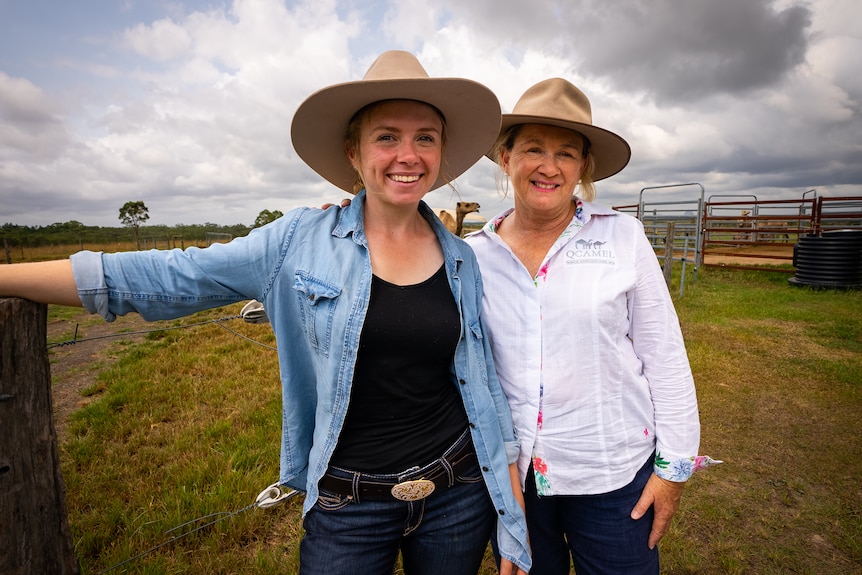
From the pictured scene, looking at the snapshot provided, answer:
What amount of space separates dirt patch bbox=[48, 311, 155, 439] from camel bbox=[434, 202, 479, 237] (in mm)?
6306

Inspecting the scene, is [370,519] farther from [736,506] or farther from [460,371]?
[736,506]

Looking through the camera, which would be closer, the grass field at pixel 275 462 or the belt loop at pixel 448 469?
the belt loop at pixel 448 469

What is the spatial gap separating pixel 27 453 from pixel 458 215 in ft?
33.7

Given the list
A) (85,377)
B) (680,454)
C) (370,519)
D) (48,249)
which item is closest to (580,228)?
(680,454)

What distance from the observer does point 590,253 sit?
1.57 metres

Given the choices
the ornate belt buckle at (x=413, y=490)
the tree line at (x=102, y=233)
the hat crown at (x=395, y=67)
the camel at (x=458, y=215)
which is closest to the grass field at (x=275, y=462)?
the ornate belt buckle at (x=413, y=490)

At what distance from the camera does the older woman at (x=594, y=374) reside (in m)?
1.53

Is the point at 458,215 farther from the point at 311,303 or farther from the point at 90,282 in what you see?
the point at 90,282

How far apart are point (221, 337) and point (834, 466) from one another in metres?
7.24

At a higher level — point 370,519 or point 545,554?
point 370,519

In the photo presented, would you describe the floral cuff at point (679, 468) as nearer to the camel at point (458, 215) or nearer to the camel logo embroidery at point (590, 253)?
the camel logo embroidery at point (590, 253)

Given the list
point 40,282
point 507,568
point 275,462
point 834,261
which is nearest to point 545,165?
point 507,568

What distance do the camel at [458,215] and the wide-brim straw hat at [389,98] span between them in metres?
8.70

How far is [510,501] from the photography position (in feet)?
4.90
